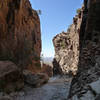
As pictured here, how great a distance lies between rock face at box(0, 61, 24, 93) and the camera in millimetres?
6047

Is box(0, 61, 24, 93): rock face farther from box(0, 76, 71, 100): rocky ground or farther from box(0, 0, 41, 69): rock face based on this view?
box(0, 0, 41, 69): rock face

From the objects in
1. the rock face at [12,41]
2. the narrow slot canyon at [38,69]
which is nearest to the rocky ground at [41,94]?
the narrow slot canyon at [38,69]

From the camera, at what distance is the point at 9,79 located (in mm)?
6457

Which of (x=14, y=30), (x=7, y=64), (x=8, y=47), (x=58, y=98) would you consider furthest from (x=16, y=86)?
(x=14, y=30)

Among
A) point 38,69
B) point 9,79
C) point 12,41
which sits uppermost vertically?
point 12,41

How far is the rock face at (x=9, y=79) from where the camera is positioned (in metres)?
6.05

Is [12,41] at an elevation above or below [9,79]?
above

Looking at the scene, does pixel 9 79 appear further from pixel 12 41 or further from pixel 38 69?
pixel 38 69

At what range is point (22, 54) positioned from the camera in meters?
10.6

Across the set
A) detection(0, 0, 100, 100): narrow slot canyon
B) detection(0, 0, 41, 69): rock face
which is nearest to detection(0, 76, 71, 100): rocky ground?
detection(0, 0, 100, 100): narrow slot canyon

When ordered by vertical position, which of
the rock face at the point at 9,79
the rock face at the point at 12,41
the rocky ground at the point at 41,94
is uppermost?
the rock face at the point at 12,41

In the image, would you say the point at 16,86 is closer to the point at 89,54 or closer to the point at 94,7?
the point at 89,54

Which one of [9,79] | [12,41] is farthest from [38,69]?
[9,79]

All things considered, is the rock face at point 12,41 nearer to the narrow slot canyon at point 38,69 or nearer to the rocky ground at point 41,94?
the narrow slot canyon at point 38,69
